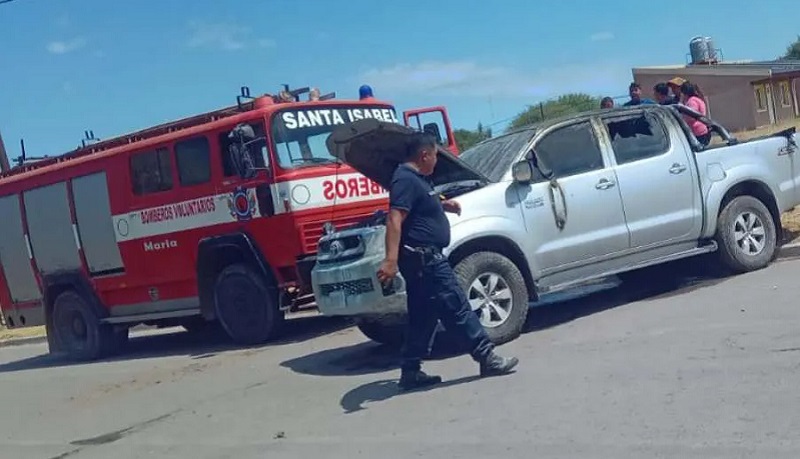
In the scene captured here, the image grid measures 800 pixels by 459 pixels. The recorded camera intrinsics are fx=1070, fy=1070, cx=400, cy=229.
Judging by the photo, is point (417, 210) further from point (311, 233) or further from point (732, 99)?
point (732, 99)

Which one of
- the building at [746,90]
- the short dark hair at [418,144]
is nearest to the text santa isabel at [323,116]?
the short dark hair at [418,144]

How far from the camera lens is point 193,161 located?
12430mm

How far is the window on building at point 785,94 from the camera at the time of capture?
49.7 m

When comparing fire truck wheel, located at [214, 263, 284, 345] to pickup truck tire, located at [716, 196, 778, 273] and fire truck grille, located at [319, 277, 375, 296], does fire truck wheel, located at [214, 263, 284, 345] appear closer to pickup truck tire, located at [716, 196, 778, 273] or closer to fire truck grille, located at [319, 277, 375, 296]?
fire truck grille, located at [319, 277, 375, 296]

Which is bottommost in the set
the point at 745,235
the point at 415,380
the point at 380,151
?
the point at 415,380

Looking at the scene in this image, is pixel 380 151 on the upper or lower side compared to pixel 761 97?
lower

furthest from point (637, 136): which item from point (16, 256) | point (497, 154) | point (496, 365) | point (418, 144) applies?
point (16, 256)

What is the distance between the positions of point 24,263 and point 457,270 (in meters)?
8.38

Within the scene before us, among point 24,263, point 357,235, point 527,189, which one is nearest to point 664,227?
point 527,189

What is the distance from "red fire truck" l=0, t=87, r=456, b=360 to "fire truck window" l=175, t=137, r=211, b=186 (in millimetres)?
19

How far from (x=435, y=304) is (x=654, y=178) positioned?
328cm

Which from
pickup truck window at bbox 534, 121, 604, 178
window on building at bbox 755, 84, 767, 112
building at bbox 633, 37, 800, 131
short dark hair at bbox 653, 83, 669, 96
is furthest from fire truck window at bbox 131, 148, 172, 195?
window on building at bbox 755, 84, 767, 112

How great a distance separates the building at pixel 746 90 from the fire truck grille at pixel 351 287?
40176mm

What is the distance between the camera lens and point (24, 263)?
14922 mm
